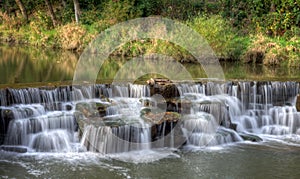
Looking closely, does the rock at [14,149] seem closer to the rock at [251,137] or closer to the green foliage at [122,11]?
the rock at [251,137]

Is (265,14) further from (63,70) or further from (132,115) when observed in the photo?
(132,115)

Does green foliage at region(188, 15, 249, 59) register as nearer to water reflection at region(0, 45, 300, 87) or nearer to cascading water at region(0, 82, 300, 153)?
water reflection at region(0, 45, 300, 87)

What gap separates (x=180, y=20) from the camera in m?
27.2

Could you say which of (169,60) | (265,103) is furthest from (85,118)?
(169,60)

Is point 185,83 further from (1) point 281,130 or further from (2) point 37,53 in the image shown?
(2) point 37,53

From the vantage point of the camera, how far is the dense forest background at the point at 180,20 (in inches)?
851

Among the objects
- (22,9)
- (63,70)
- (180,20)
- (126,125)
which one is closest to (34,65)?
(63,70)

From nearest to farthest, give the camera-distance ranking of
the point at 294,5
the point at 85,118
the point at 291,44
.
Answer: the point at 85,118
the point at 291,44
the point at 294,5

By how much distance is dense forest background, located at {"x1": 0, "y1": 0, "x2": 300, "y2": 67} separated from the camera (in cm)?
2161

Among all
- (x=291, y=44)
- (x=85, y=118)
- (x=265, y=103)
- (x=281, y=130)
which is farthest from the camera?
(x=291, y=44)

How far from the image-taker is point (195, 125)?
500 inches

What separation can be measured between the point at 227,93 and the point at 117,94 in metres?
3.80

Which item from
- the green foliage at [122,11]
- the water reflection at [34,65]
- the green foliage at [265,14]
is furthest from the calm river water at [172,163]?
the green foliage at [122,11]

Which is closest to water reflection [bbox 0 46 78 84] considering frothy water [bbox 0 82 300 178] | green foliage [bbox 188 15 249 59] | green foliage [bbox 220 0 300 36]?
frothy water [bbox 0 82 300 178]
